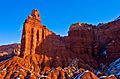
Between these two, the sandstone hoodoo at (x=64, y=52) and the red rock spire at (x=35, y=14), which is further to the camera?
the red rock spire at (x=35, y=14)

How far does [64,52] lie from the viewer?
13512cm

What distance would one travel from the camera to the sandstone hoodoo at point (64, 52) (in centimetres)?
11044

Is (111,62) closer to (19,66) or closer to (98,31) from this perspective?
(98,31)

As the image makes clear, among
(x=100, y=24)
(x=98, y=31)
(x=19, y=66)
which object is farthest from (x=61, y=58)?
(x=100, y=24)

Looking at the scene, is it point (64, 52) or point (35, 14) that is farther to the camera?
point (35, 14)

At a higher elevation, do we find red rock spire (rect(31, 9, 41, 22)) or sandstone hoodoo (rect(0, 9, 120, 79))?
Answer: red rock spire (rect(31, 9, 41, 22))

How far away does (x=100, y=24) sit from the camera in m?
166

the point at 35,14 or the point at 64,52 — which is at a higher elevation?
the point at 35,14

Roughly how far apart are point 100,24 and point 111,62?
3784 centimetres

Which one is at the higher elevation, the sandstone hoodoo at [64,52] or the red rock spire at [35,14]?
the red rock spire at [35,14]

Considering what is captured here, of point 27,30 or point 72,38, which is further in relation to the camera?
point 72,38

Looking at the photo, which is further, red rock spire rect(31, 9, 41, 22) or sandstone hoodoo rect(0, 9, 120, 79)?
red rock spire rect(31, 9, 41, 22)

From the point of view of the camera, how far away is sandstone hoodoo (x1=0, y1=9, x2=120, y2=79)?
11044cm

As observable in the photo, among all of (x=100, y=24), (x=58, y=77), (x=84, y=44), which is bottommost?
(x=58, y=77)
